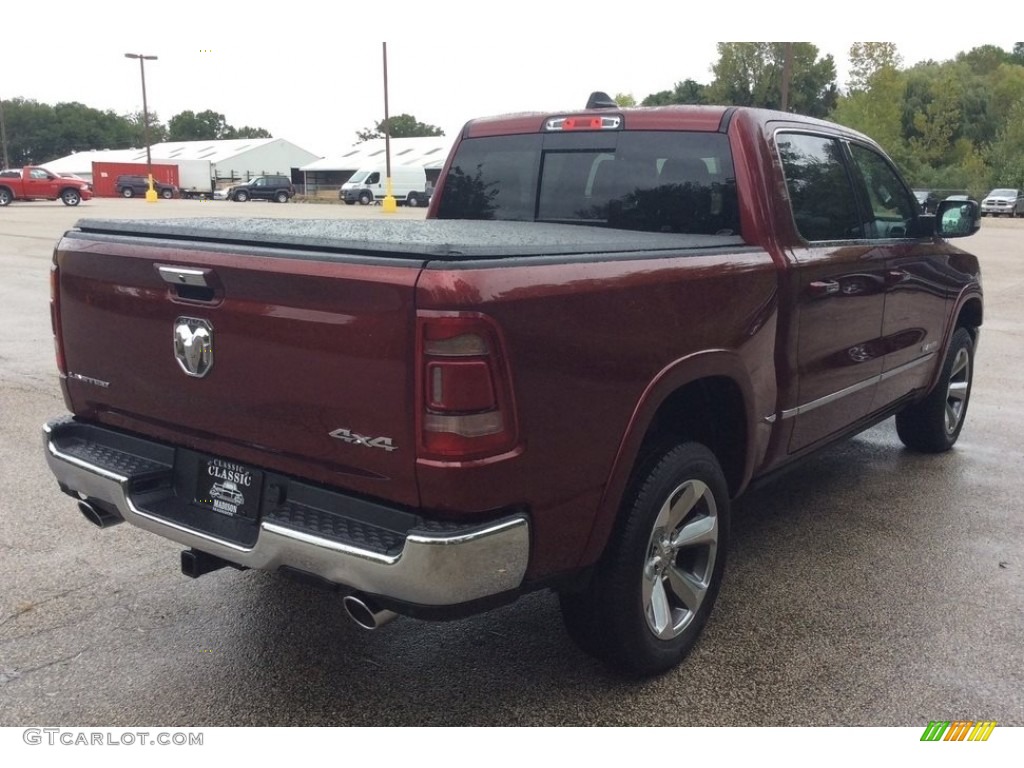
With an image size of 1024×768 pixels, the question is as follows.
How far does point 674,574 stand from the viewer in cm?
320

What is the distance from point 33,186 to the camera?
39.3 m

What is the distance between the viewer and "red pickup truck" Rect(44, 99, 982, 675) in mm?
2400

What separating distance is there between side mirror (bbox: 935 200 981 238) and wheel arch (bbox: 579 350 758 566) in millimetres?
2222

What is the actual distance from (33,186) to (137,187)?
1923cm

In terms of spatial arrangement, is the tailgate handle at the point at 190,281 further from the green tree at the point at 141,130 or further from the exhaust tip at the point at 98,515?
the green tree at the point at 141,130

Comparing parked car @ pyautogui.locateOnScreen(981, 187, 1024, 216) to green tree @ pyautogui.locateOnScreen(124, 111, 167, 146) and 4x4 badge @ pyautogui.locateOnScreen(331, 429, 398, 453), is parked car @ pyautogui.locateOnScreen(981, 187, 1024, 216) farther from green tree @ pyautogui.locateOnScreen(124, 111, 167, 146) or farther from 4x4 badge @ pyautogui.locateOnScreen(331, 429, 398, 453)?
green tree @ pyautogui.locateOnScreen(124, 111, 167, 146)

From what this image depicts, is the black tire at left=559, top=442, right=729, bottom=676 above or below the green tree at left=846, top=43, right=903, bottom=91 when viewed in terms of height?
below

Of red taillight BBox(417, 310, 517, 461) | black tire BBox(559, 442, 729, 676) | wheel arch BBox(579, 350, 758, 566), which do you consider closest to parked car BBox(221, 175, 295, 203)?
wheel arch BBox(579, 350, 758, 566)

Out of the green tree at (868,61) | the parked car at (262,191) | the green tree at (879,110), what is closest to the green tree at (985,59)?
the green tree at (868,61)

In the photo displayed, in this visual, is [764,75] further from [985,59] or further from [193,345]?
[193,345]

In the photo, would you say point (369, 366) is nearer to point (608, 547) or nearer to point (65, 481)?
point (608, 547)

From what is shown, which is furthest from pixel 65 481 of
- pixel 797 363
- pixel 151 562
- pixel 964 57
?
pixel 964 57

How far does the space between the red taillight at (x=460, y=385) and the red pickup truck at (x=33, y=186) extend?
138ft

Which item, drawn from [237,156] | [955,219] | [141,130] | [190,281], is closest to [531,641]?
[190,281]
